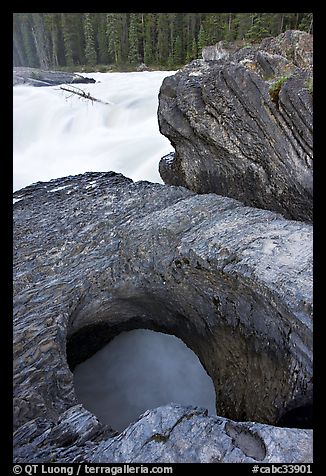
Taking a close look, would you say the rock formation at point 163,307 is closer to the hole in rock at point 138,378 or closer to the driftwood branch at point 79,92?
the hole in rock at point 138,378

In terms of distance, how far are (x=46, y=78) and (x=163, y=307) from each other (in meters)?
6.80

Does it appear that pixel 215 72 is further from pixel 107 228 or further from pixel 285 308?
pixel 285 308

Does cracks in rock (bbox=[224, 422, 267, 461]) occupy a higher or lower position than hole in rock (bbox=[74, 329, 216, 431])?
higher

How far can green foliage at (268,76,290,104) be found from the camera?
525 cm

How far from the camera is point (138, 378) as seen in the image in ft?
20.5

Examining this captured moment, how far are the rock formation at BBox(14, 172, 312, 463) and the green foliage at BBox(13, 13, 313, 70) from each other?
2.33 m

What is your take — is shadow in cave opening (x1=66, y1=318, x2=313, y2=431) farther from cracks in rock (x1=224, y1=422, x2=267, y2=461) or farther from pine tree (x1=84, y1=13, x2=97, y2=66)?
pine tree (x1=84, y1=13, x2=97, y2=66)

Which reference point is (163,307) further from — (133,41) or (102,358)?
(133,41)

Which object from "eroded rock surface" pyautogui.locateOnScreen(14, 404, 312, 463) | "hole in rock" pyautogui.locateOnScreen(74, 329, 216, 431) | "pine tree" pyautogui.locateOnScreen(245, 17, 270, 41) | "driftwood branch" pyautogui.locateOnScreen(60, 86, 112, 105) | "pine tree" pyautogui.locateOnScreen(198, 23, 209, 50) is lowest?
"hole in rock" pyautogui.locateOnScreen(74, 329, 216, 431)

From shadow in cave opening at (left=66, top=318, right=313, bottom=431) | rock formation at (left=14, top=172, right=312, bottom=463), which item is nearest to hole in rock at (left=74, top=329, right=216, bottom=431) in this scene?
shadow in cave opening at (left=66, top=318, right=313, bottom=431)

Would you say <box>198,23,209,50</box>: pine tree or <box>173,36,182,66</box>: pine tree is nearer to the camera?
<box>198,23,209,50</box>: pine tree

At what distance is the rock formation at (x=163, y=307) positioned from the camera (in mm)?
3074

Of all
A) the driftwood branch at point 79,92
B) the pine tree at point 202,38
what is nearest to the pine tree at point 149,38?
the pine tree at point 202,38
